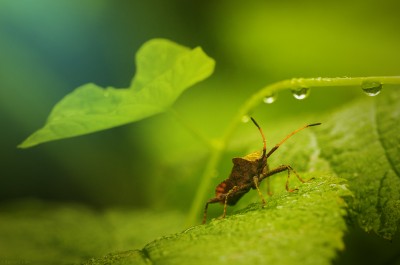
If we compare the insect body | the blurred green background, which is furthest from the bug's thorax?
the blurred green background

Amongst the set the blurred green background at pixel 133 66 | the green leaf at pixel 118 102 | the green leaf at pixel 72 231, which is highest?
the blurred green background at pixel 133 66

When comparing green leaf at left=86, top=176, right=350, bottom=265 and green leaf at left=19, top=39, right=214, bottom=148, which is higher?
green leaf at left=19, top=39, right=214, bottom=148

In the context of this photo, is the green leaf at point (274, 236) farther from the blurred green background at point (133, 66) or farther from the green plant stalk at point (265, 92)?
the blurred green background at point (133, 66)

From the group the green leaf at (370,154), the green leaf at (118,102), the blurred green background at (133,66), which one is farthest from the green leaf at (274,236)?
the blurred green background at (133,66)

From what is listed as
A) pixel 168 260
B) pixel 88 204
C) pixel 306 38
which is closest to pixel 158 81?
pixel 168 260

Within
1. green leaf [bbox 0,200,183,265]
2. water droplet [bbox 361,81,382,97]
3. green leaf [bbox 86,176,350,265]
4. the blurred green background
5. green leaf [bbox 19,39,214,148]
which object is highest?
the blurred green background

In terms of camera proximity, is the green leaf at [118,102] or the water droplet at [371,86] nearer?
the water droplet at [371,86]

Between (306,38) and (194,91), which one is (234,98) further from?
(306,38)

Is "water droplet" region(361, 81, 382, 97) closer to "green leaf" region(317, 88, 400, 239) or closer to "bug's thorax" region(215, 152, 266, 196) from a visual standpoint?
"green leaf" region(317, 88, 400, 239)
